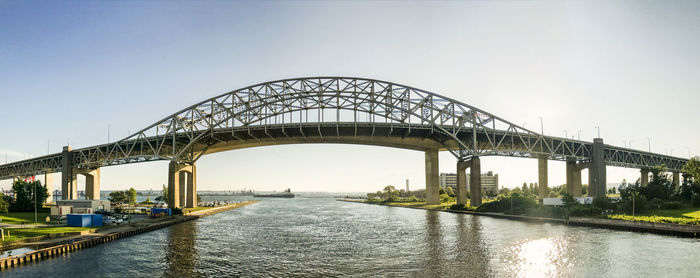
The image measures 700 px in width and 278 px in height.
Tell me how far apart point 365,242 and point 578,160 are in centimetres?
9375

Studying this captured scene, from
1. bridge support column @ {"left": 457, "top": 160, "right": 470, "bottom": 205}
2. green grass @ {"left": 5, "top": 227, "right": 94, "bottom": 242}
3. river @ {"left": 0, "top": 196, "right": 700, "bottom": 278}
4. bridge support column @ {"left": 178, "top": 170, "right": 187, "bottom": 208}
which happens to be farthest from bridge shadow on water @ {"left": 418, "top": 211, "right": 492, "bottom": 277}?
bridge support column @ {"left": 178, "top": 170, "right": 187, "bottom": 208}

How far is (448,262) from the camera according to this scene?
38.2 meters

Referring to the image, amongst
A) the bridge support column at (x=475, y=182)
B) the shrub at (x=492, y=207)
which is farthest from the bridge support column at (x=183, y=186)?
the shrub at (x=492, y=207)

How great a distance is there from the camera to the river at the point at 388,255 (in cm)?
3456

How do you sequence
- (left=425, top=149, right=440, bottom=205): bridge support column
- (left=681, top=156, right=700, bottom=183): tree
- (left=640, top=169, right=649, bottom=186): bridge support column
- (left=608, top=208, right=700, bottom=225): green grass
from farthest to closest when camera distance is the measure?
(left=640, top=169, right=649, bottom=186): bridge support column
(left=425, top=149, right=440, bottom=205): bridge support column
(left=681, top=156, right=700, bottom=183): tree
(left=608, top=208, right=700, bottom=225): green grass

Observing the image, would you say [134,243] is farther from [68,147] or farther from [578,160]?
[578,160]

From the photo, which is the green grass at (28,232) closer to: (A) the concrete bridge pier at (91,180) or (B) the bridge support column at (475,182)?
(A) the concrete bridge pier at (91,180)

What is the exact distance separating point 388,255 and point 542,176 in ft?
294

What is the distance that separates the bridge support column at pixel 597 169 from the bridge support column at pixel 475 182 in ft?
123

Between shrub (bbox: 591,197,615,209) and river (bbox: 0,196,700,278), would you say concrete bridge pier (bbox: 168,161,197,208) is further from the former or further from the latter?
shrub (bbox: 591,197,615,209)

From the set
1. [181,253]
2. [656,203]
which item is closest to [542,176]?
[656,203]

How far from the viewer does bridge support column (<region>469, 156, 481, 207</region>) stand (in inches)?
3957

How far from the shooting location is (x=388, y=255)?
42.4 metres

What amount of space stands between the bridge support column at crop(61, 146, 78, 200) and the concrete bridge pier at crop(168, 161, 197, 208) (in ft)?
99.4
